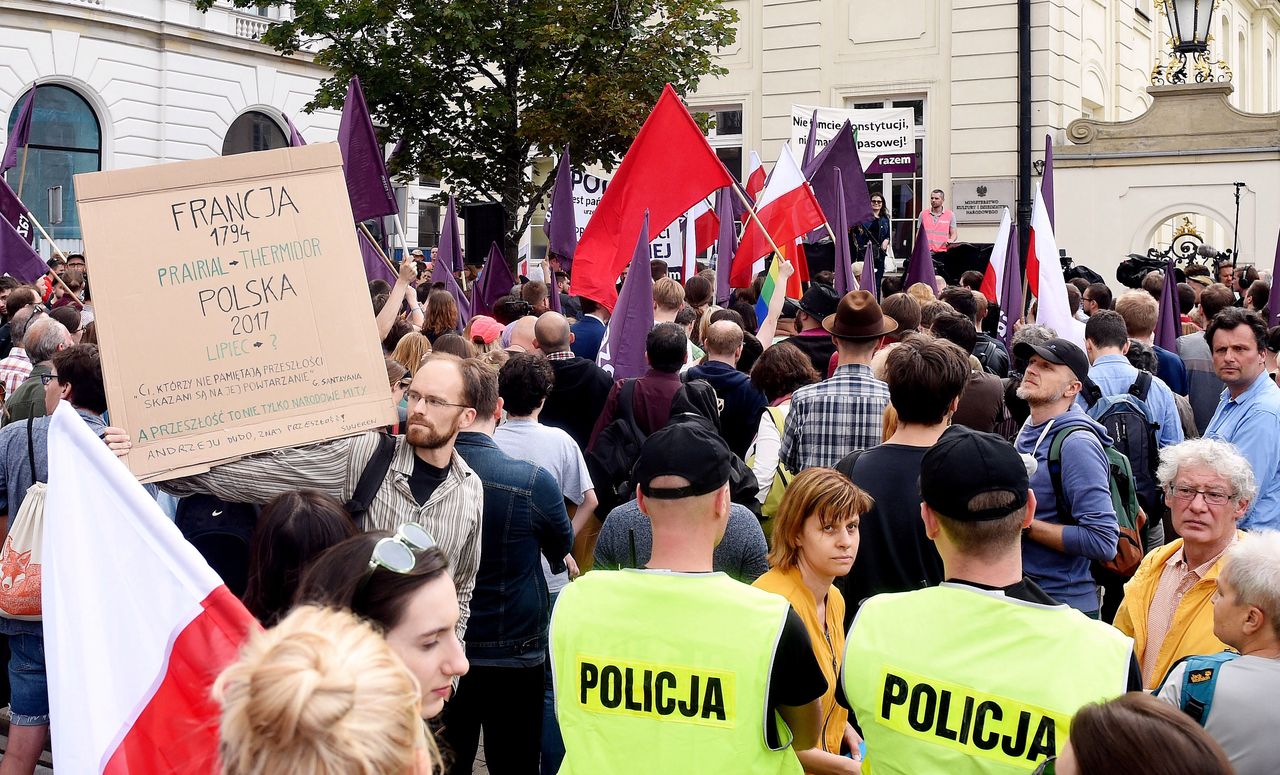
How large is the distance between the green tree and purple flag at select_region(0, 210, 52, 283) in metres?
7.43

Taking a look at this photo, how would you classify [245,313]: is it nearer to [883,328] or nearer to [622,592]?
[622,592]

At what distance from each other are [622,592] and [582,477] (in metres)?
2.48

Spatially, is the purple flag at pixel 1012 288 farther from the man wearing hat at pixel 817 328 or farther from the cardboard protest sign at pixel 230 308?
the cardboard protest sign at pixel 230 308

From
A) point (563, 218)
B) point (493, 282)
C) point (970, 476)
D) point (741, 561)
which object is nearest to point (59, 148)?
point (493, 282)

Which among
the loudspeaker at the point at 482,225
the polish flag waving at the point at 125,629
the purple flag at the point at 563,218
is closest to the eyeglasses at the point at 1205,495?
the polish flag waving at the point at 125,629

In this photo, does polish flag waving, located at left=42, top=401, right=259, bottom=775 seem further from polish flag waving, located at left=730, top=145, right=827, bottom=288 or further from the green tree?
the green tree

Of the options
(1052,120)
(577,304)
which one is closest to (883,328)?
(577,304)

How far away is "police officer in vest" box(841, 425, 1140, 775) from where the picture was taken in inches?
106

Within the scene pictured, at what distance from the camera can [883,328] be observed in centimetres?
539

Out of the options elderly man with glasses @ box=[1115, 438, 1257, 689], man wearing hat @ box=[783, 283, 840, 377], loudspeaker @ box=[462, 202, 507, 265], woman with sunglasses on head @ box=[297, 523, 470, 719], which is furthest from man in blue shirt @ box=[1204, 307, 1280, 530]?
loudspeaker @ box=[462, 202, 507, 265]

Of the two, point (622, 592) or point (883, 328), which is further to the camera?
point (883, 328)

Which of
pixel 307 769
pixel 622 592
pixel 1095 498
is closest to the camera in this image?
pixel 307 769

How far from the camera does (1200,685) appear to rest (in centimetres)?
301

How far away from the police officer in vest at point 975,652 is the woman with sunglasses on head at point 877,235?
35.1ft
